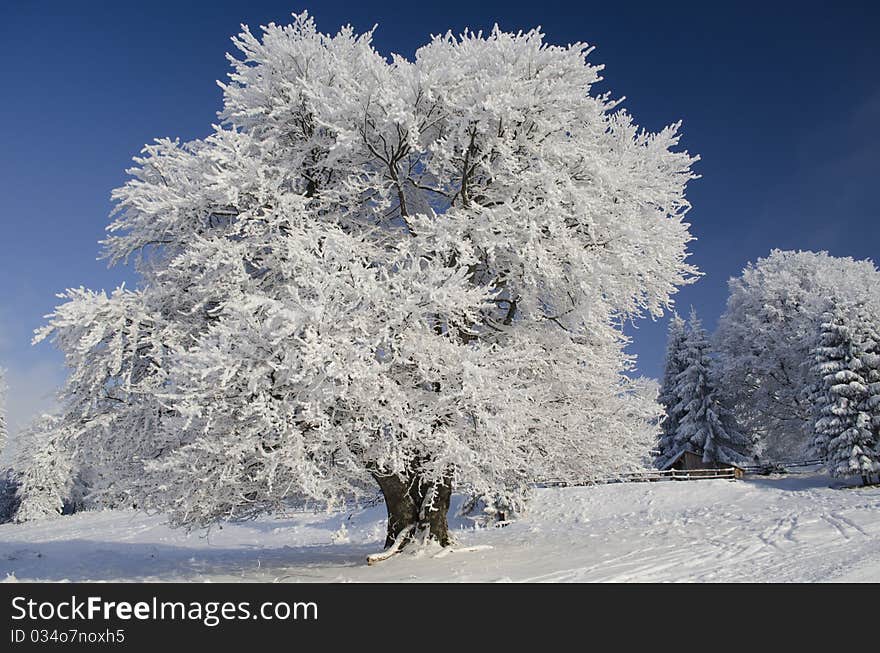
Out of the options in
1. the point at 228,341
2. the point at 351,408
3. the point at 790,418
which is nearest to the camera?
the point at 228,341

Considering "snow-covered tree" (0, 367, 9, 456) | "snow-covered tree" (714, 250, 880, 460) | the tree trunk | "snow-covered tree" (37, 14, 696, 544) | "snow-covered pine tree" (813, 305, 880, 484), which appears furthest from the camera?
"snow-covered tree" (0, 367, 9, 456)

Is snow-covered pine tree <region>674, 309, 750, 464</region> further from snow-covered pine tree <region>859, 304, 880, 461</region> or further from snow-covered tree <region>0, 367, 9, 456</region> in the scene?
snow-covered tree <region>0, 367, 9, 456</region>

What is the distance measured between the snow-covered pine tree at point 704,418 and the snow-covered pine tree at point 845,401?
8523 millimetres

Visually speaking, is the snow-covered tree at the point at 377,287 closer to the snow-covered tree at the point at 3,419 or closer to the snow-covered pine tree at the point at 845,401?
the snow-covered pine tree at the point at 845,401

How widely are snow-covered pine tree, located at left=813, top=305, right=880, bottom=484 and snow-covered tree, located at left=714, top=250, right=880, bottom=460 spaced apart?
405cm

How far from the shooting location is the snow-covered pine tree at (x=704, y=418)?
34.8m

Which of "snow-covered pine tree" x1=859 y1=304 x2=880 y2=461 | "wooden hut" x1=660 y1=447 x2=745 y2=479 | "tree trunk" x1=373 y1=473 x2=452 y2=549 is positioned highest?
"snow-covered pine tree" x1=859 y1=304 x2=880 y2=461

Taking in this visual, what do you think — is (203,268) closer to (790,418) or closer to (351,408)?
(351,408)

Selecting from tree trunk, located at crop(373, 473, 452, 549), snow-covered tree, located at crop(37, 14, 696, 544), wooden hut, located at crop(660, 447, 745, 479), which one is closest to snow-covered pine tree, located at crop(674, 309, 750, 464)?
wooden hut, located at crop(660, 447, 745, 479)

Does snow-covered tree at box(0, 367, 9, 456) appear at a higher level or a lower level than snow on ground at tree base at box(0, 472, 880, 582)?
higher

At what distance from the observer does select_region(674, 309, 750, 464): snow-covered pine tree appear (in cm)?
3475

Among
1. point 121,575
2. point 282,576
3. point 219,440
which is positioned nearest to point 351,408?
point 219,440

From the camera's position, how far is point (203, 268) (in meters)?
10.6

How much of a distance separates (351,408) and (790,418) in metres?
32.9
